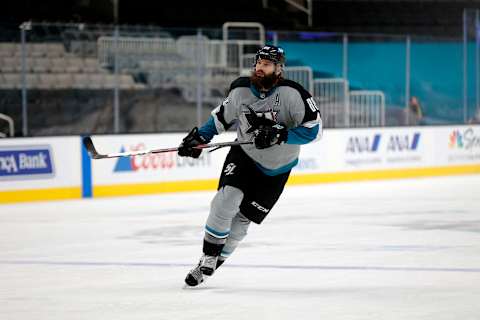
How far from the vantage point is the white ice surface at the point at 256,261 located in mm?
5539

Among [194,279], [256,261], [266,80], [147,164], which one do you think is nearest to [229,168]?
[266,80]

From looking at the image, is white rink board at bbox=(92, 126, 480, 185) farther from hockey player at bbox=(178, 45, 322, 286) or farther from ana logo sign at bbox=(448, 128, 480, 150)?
hockey player at bbox=(178, 45, 322, 286)

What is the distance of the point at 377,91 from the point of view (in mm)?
17125

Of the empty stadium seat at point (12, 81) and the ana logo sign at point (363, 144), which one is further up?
the empty stadium seat at point (12, 81)

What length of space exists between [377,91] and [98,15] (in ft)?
16.0

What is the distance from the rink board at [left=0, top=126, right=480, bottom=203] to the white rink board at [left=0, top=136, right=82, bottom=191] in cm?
1

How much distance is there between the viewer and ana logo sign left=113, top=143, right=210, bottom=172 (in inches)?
521

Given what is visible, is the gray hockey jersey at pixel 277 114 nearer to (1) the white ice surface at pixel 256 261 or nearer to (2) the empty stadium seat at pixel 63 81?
(1) the white ice surface at pixel 256 261

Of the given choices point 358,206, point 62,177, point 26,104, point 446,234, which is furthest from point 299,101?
point 26,104

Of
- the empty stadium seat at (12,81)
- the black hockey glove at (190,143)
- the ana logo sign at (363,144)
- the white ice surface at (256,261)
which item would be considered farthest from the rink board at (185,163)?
the black hockey glove at (190,143)

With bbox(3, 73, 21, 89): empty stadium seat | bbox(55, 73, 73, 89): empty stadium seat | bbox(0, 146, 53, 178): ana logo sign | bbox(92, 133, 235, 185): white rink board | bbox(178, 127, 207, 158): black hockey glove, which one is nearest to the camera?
bbox(178, 127, 207, 158): black hockey glove

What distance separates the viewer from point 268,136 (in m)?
6.03

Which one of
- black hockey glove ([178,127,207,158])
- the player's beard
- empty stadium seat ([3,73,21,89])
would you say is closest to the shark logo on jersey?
black hockey glove ([178,127,207,158])

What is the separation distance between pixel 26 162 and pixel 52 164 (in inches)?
13.3
